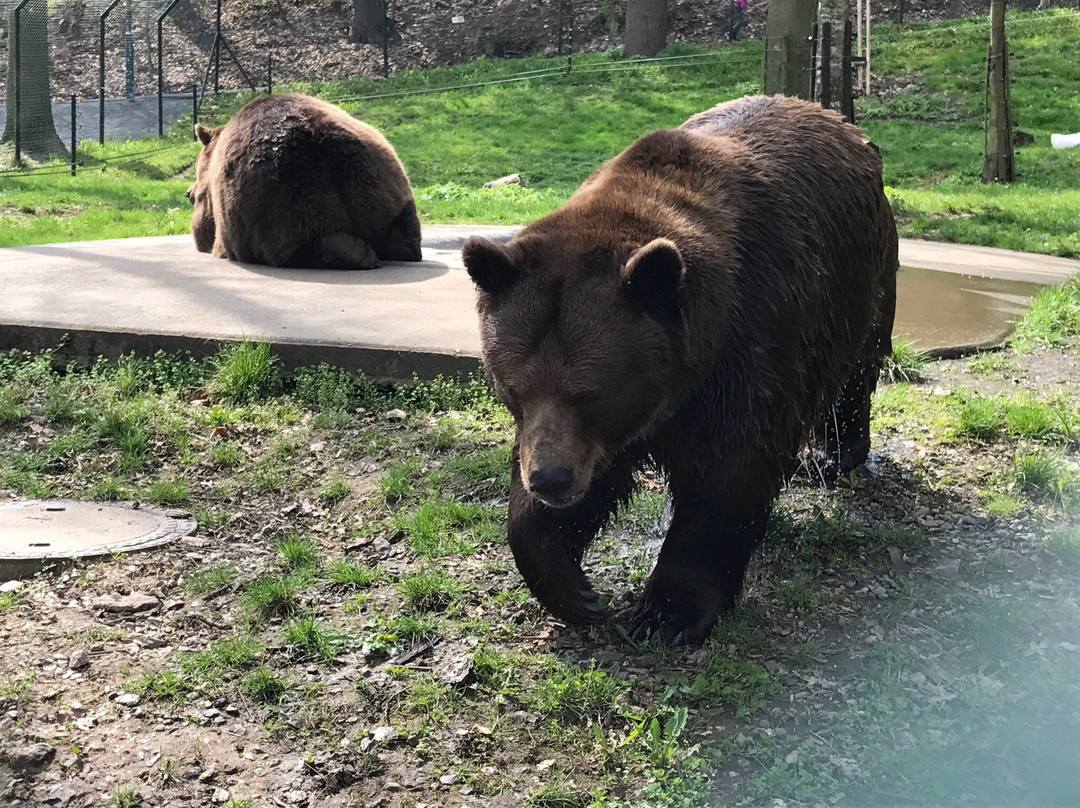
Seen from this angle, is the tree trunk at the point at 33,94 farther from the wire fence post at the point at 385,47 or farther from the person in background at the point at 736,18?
the person in background at the point at 736,18

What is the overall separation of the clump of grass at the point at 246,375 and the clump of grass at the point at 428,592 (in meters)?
2.40

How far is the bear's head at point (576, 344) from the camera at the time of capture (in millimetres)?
3777

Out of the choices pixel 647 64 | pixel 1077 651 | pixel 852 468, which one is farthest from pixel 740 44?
pixel 1077 651

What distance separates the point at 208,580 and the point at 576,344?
2.04m

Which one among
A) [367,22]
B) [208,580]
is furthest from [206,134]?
[367,22]

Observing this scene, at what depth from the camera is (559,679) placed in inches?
159

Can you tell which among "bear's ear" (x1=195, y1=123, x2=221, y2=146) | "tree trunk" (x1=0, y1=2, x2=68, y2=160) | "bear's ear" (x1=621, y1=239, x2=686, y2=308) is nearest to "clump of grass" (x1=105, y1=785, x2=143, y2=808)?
"bear's ear" (x1=621, y1=239, x2=686, y2=308)

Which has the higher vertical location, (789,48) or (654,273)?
(789,48)

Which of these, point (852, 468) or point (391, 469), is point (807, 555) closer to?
point (852, 468)

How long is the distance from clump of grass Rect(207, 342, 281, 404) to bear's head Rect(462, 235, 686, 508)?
3.08m

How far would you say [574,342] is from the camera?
3834 millimetres

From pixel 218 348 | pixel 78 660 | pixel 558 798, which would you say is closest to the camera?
pixel 558 798

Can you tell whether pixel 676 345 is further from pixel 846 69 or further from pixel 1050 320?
pixel 846 69

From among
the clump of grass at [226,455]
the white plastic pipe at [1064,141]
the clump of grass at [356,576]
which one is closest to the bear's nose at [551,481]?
the clump of grass at [356,576]
